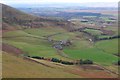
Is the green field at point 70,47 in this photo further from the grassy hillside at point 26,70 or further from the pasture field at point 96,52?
the grassy hillside at point 26,70

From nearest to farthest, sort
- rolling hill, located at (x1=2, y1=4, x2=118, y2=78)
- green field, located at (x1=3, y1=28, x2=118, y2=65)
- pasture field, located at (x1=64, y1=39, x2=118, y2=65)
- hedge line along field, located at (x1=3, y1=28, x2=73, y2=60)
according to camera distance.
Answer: rolling hill, located at (x1=2, y1=4, x2=118, y2=78) → pasture field, located at (x1=64, y1=39, x2=118, y2=65) → green field, located at (x1=3, y1=28, x2=118, y2=65) → hedge line along field, located at (x1=3, y1=28, x2=73, y2=60)

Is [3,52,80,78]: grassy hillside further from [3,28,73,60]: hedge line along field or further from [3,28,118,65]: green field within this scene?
[3,28,73,60]: hedge line along field

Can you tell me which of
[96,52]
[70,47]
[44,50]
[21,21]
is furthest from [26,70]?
[21,21]

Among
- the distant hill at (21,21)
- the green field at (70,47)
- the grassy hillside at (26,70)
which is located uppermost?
the distant hill at (21,21)

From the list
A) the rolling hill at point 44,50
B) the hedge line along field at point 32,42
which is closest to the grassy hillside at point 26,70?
the rolling hill at point 44,50

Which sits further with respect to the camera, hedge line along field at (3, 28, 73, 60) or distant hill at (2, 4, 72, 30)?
distant hill at (2, 4, 72, 30)

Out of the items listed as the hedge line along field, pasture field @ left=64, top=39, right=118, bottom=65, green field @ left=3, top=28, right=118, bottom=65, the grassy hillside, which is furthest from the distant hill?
the grassy hillside

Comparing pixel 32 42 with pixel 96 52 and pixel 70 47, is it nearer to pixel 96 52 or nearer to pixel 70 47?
pixel 70 47

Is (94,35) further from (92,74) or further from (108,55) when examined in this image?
(92,74)
